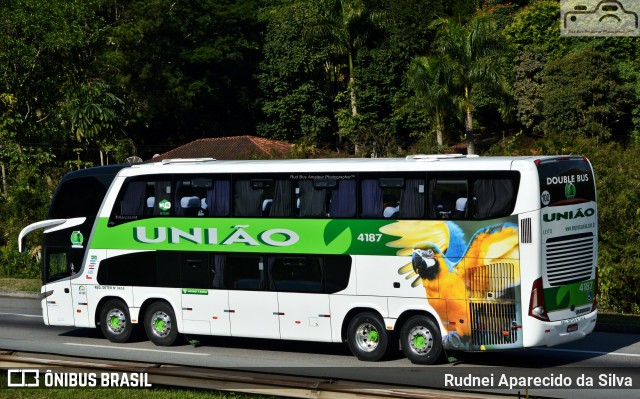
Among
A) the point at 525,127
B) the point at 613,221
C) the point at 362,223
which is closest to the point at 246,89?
the point at 525,127

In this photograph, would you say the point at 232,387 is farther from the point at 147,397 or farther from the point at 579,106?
the point at 579,106

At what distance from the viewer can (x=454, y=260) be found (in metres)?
18.4

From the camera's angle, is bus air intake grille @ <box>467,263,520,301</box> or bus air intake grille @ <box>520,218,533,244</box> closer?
bus air intake grille @ <box>520,218,533,244</box>

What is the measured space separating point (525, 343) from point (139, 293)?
863 centimetres

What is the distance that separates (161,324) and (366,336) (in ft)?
16.1

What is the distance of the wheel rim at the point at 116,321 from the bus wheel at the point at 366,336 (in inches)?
222

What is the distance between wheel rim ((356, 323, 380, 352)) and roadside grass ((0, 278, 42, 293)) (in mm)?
17004

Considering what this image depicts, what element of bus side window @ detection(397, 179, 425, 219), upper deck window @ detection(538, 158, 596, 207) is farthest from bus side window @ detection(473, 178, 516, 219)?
bus side window @ detection(397, 179, 425, 219)

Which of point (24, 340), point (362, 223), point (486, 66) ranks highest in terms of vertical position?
point (486, 66)

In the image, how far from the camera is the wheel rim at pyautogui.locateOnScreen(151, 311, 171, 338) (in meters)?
22.1

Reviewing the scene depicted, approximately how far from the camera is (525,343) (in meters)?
17.6

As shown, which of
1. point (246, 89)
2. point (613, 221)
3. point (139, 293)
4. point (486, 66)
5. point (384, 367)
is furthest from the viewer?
point (246, 89)

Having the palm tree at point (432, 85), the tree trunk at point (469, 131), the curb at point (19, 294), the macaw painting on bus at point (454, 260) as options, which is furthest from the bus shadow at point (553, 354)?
the palm tree at point (432, 85)

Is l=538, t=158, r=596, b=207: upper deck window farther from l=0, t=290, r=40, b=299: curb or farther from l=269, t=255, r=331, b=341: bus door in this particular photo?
l=0, t=290, r=40, b=299: curb
